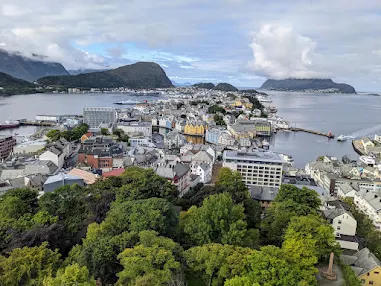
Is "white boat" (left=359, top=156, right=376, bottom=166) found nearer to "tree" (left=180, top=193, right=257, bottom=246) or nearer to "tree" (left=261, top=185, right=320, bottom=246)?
"tree" (left=261, top=185, right=320, bottom=246)

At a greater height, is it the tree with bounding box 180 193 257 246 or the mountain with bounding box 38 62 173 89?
the mountain with bounding box 38 62 173 89

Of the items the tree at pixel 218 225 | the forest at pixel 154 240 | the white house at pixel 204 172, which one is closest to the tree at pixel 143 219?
the forest at pixel 154 240

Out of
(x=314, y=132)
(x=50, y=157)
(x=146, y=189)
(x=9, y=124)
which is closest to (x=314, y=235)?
(x=146, y=189)

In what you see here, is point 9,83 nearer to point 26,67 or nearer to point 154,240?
point 26,67

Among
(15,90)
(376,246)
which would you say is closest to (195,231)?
(376,246)

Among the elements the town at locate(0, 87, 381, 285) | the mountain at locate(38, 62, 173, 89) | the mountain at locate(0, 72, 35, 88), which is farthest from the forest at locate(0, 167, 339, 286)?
the mountain at locate(38, 62, 173, 89)

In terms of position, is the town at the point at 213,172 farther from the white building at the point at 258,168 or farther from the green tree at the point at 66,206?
the green tree at the point at 66,206

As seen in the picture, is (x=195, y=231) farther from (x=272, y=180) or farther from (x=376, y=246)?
(x=272, y=180)
